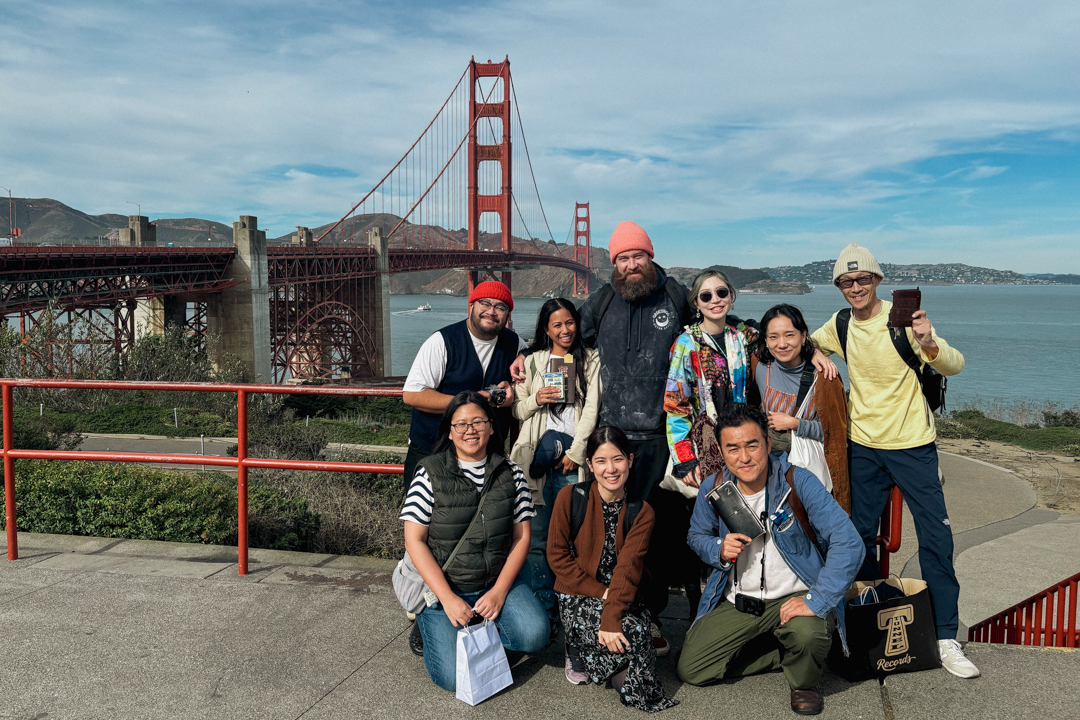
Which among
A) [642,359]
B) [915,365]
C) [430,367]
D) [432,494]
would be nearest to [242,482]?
[430,367]

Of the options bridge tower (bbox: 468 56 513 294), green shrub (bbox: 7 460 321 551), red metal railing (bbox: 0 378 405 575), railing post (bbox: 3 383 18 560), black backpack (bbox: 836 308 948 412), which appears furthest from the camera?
bridge tower (bbox: 468 56 513 294)

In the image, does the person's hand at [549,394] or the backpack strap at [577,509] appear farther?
the person's hand at [549,394]

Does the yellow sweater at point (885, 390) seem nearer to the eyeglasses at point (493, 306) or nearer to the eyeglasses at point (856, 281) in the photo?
the eyeglasses at point (856, 281)

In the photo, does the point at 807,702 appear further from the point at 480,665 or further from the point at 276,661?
the point at 276,661

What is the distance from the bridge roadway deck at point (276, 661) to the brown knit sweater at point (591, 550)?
338mm

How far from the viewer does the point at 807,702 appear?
248cm

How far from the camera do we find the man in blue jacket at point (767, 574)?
2545mm

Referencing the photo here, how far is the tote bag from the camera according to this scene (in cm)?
281

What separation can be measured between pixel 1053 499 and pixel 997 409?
22.2 meters

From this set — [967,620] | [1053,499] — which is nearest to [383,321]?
[1053,499]

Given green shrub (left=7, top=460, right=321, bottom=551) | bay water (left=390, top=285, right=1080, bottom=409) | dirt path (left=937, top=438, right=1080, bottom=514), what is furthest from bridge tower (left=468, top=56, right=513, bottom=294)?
green shrub (left=7, top=460, right=321, bottom=551)

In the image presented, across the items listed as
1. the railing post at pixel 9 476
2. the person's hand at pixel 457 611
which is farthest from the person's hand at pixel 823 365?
the railing post at pixel 9 476

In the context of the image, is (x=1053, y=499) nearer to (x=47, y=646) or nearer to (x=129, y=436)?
(x=47, y=646)

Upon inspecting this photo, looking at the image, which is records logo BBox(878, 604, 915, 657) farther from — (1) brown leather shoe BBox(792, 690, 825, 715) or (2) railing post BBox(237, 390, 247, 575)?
(2) railing post BBox(237, 390, 247, 575)
